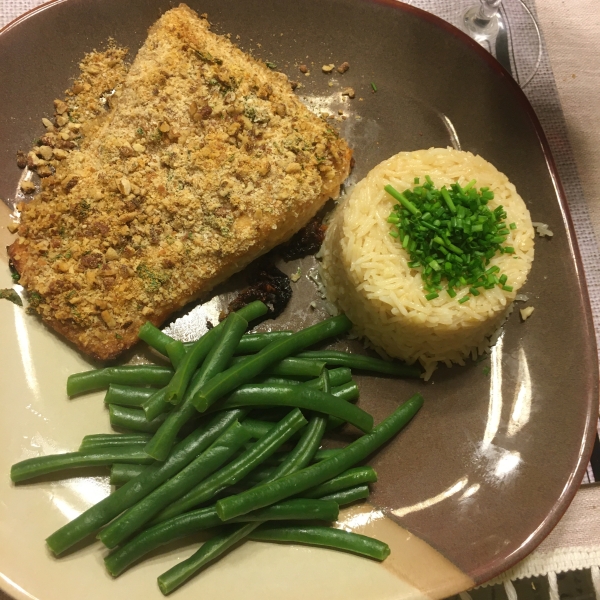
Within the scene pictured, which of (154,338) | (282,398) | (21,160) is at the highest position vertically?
(21,160)

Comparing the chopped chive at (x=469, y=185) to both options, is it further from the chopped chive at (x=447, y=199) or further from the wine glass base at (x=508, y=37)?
the wine glass base at (x=508, y=37)

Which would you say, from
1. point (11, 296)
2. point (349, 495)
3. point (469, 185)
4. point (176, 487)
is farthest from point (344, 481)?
point (11, 296)

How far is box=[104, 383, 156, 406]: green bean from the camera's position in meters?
2.46

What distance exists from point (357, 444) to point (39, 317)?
184 centimetres

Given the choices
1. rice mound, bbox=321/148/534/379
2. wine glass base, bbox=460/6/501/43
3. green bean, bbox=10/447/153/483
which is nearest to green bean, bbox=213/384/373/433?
green bean, bbox=10/447/153/483

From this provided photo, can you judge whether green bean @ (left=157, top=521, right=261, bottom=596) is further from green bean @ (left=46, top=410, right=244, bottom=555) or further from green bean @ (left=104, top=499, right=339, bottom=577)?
green bean @ (left=46, top=410, right=244, bottom=555)

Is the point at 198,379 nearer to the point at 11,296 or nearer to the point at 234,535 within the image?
the point at 234,535

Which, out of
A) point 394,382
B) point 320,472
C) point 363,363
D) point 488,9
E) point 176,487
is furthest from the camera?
point 488,9

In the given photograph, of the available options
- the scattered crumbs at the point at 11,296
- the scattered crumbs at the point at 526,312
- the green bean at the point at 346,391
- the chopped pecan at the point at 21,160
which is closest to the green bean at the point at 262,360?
the green bean at the point at 346,391

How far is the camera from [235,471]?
7.41 feet

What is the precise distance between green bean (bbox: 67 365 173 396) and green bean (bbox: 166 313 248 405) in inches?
7.9

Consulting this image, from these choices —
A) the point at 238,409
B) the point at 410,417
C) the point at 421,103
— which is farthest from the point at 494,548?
the point at 421,103

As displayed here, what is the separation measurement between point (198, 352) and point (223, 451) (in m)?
0.49

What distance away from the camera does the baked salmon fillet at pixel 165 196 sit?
252cm
